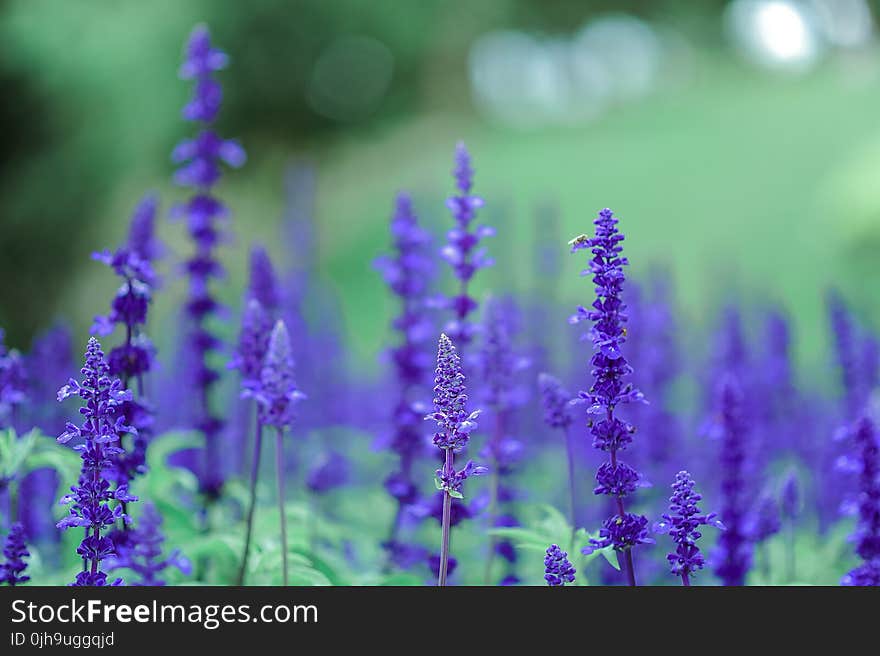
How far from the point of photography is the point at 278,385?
317cm

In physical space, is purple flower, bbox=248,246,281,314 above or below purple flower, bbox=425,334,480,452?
above

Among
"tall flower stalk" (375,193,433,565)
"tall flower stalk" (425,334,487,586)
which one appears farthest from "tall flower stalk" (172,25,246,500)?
"tall flower stalk" (425,334,487,586)

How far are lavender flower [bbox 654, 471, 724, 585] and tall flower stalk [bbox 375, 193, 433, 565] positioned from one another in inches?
65.4

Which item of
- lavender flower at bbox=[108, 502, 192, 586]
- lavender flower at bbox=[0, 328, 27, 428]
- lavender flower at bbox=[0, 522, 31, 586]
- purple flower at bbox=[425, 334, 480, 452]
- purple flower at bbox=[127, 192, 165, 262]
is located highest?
purple flower at bbox=[127, 192, 165, 262]

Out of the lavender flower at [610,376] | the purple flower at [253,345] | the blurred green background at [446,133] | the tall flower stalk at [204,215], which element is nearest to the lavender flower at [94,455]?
the purple flower at [253,345]

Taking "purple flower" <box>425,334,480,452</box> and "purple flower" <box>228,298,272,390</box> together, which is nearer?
"purple flower" <box>425,334,480,452</box>

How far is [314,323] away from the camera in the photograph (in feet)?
25.5

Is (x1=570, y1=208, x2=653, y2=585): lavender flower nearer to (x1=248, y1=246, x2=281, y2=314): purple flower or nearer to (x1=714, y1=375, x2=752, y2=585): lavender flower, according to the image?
(x1=714, y1=375, x2=752, y2=585): lavender flower

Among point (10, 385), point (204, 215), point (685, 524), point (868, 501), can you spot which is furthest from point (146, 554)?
point (868, 501)

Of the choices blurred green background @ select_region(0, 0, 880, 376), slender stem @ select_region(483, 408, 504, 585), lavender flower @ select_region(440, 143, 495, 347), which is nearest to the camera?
lavender flower @ select_region(440, 143, 495, 347)

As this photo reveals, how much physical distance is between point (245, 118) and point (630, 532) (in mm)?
24657

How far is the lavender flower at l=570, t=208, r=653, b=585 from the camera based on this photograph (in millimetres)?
2748

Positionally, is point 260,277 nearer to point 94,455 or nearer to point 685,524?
point 94,455
